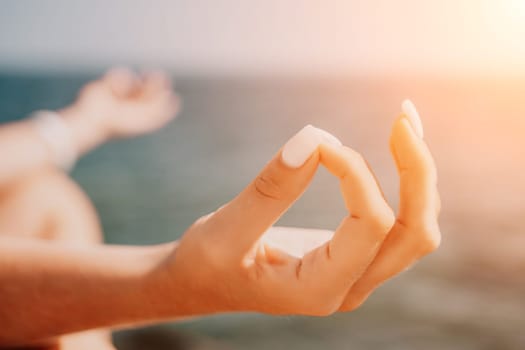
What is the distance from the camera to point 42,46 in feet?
8.25

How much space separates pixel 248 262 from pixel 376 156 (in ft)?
5.01

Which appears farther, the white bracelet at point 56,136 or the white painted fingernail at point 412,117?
the white bracelet at point 56,136

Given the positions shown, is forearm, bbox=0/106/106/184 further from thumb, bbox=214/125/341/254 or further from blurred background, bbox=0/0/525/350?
thumb, bbox=214/125/341/254

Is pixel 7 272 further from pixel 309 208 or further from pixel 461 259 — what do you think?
pixel 461 259

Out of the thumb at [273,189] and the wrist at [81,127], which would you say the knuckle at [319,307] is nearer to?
the thumb at [273,189]

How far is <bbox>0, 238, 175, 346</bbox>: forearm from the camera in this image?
545 millimetres

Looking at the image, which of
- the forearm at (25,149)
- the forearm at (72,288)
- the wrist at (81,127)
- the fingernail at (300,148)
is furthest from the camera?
the wrist at (81,127)

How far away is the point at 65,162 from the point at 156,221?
1209 millimetres

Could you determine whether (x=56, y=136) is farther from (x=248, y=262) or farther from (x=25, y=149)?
(x=248, y=262)

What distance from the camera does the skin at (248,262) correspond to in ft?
1.39

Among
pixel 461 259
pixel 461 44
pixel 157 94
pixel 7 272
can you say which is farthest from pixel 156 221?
pixel 7 272

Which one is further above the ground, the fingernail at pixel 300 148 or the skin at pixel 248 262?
the fingernail at pixel 300 148

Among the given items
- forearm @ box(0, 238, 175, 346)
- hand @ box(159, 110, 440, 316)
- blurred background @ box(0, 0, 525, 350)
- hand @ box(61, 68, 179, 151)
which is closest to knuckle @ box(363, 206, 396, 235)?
hand @ box(159, 110, 440, 316)

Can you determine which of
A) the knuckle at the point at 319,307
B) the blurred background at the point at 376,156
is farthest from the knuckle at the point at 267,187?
the blurred background at the point at 376,156
